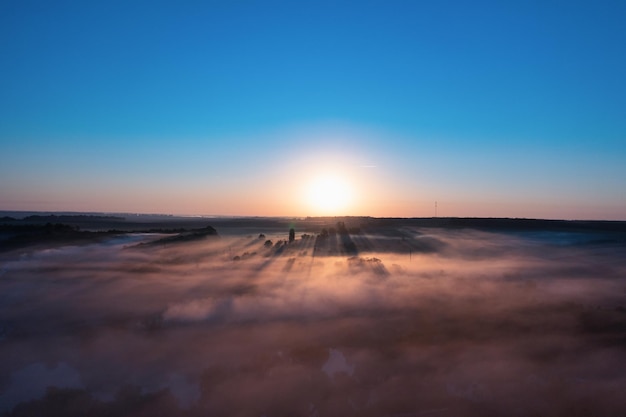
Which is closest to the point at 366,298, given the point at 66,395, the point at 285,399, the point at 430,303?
the point at 430,303

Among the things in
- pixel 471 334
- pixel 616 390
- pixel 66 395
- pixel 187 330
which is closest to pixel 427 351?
pixel 471 334

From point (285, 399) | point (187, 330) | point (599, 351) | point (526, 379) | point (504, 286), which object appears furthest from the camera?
point (504, 286)

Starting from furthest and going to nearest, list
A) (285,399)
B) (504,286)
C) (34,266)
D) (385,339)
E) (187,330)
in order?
(34,266)
(504,286)
(187,330)
(385,339)
(285,399)

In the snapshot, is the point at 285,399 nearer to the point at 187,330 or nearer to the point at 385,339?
the point at 385,339

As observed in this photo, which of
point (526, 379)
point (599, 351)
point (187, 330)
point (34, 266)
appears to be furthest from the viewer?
point (34, 266)

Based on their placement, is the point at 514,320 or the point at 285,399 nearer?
the point at 285,399

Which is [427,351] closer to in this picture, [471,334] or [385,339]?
[385,339]
